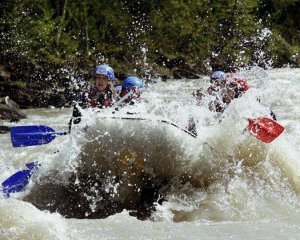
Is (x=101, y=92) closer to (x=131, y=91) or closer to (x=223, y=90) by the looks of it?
(x=131, y=91)

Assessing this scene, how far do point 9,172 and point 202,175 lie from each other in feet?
8.66

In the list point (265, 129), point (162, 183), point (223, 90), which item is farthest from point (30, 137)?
point (223, 90)

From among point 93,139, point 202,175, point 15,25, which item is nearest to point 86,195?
point 93,139

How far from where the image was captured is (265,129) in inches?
240

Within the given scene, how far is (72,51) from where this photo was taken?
647 inches

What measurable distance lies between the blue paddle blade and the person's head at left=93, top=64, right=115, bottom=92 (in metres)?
1.49

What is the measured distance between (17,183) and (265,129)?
8.88ft

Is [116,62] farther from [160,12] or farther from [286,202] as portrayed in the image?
[286,202]

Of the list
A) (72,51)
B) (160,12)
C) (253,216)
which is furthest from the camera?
(160,12)

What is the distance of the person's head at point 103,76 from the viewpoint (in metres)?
6.61

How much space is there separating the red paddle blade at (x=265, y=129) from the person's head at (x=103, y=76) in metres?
1.76

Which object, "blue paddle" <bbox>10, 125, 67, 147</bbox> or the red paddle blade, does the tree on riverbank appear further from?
the red paddle blade

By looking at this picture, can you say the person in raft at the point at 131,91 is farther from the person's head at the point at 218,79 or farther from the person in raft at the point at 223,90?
the person's head at the point at 218,79

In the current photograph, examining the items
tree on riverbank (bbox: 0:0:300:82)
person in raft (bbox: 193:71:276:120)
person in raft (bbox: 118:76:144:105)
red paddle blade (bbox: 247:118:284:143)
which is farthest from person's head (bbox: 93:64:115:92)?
tree on riverbank (bbox: 0:0:300:82)
